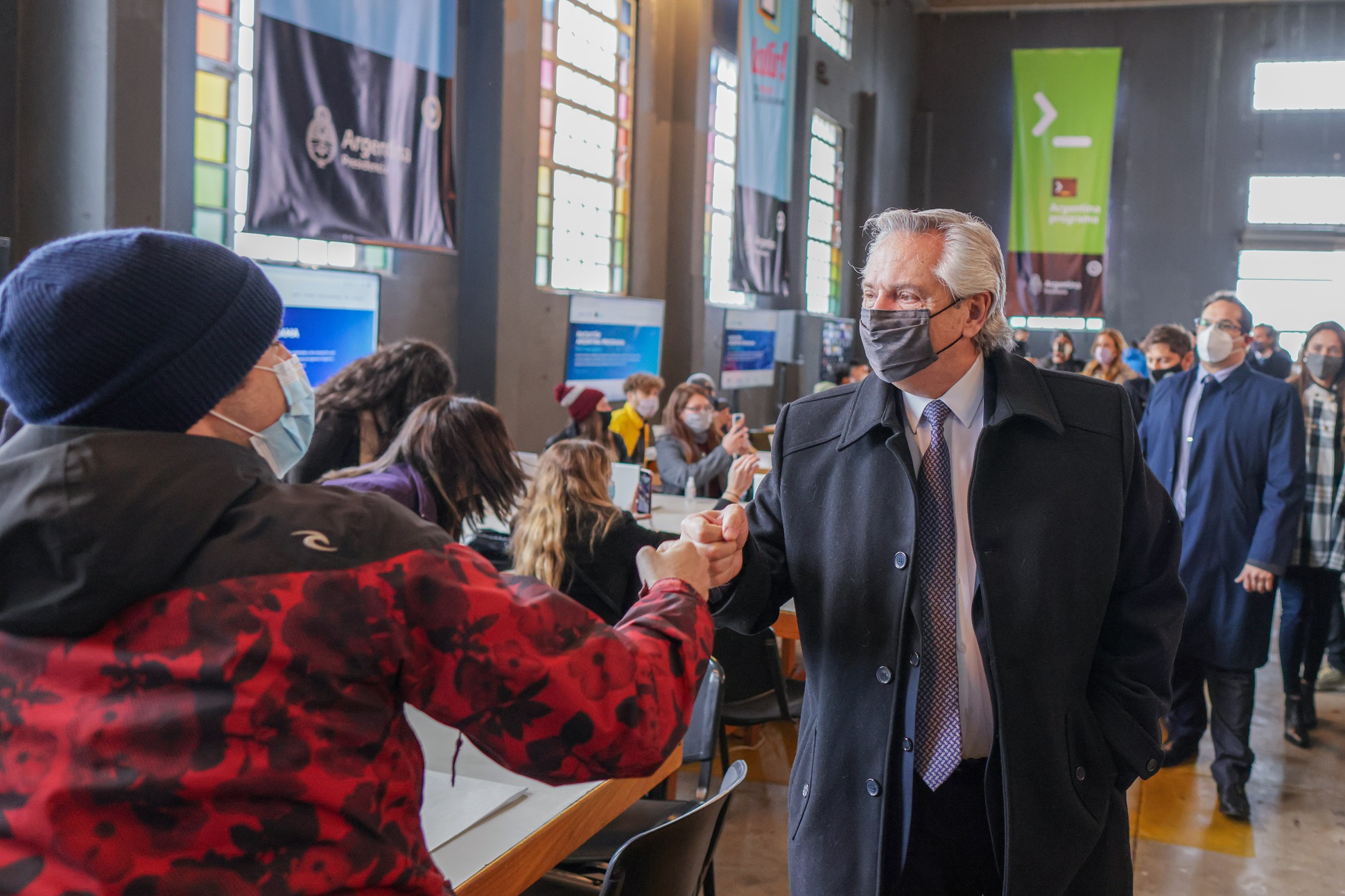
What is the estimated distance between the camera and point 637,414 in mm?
7477

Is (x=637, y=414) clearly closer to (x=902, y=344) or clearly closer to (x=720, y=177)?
(x=720, y=177)

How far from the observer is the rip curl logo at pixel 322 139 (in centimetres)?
585

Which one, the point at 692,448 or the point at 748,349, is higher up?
the point at 748,349

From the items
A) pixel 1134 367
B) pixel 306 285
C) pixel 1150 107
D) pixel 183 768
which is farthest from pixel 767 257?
pixel 183 768

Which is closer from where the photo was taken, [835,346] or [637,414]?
[637,414]

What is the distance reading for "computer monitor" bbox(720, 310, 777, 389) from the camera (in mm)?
12094

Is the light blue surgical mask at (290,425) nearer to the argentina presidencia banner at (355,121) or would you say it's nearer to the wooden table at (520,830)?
the wooden table at (520,830)

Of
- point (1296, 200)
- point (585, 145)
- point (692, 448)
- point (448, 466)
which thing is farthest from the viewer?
point (1296, 200)

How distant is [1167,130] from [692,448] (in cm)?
1357

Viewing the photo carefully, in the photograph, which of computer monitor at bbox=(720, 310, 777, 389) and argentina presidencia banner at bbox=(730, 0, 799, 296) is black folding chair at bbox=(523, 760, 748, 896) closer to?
argentina presidencia banner at bbox=(730, 0, 799, 296)

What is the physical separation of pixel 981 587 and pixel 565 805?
0.88m

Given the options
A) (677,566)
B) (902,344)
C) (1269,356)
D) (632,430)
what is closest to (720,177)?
(632,430)

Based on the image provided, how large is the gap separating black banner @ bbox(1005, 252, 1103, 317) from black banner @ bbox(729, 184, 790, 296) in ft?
18.0

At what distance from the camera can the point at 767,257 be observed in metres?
12.2
